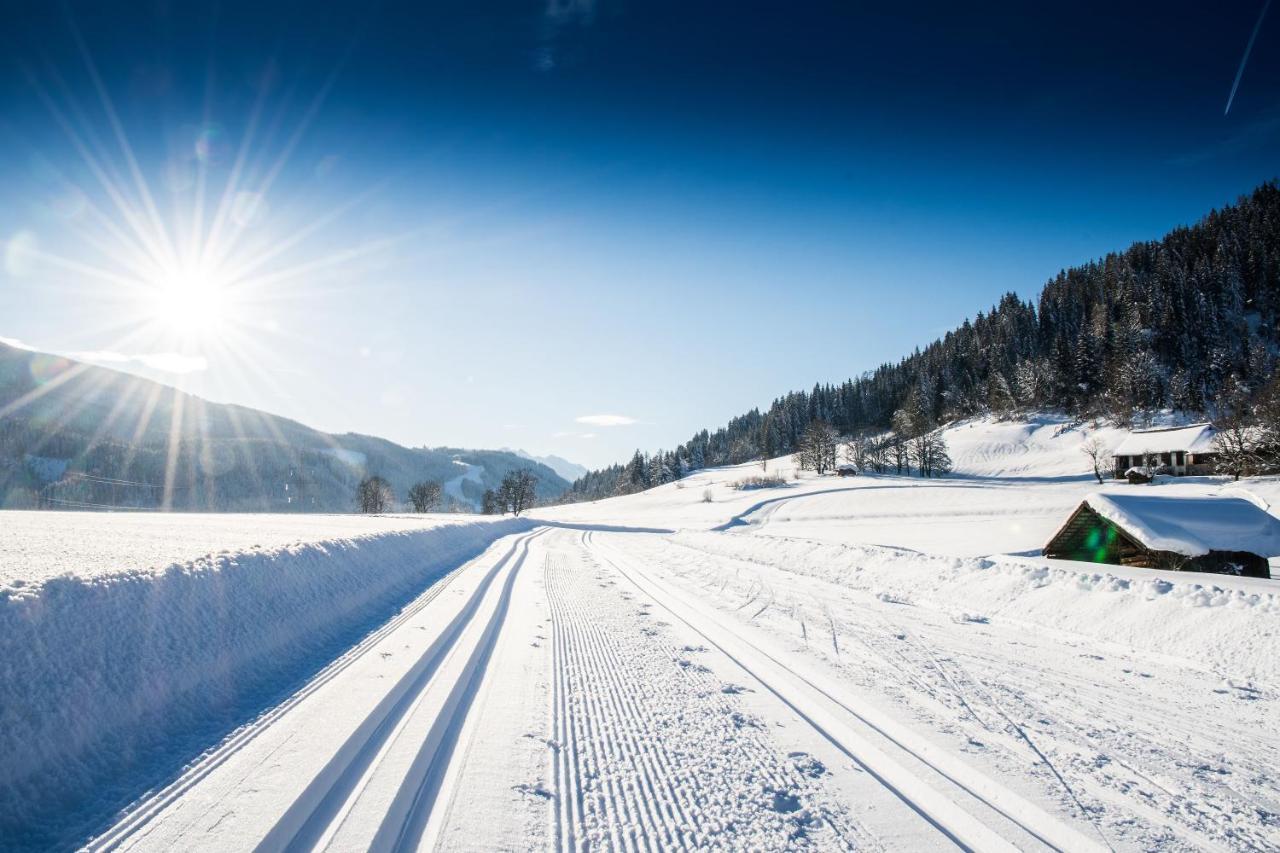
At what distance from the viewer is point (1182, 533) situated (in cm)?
1103

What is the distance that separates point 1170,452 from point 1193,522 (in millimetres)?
53150

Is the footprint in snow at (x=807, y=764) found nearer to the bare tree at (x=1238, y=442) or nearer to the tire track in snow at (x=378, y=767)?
the tire track in snow at (x=378, y=767)

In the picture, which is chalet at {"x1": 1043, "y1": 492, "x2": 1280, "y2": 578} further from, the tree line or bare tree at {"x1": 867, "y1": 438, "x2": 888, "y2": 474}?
bare tree at {"x1": 867, "y1": 438, "x2": 888, "y2": 474}

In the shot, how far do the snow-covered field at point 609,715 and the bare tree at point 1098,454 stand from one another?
63997mm

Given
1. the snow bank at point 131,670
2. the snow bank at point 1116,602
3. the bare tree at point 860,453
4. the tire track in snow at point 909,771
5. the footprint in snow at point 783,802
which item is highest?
the bare tree at point 860,453

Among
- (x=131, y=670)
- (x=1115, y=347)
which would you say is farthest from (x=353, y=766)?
(x=1115, y=347)

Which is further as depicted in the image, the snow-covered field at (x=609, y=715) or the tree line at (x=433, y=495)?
the tree line at (x=433, y=495)

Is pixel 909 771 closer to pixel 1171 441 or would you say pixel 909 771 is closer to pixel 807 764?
pixel 807 764

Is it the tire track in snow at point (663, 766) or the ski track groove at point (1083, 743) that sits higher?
the tire track in snow at point (663, 766)

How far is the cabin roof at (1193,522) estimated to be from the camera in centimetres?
1081

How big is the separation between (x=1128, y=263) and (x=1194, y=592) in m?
136

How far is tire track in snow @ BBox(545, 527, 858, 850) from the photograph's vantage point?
2.50m

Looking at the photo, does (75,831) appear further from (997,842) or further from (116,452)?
(116,452)

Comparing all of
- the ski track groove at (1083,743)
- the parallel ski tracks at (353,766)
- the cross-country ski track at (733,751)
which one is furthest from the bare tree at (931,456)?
the parallel ski tracks at (353,766)
